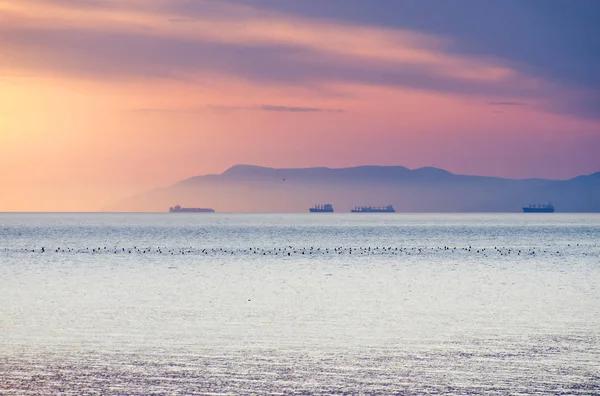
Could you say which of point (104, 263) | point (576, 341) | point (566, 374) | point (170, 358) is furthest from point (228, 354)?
point (104, 263)

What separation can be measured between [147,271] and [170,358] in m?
45.9

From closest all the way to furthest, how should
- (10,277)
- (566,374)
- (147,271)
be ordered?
(566,374) → (10,277) → (147,271)

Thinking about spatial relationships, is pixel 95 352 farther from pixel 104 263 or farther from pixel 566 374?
pixel 104 263

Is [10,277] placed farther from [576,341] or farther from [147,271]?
[576,341]

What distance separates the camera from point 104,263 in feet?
279

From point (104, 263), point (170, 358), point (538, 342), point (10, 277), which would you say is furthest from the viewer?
point (104, 263)

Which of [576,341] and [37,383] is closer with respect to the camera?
[37,383]

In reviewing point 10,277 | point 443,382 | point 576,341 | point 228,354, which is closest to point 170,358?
point 228,354

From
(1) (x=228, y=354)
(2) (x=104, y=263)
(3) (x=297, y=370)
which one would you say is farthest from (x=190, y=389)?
(2) (x=104, y=263)

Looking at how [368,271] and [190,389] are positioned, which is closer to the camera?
[190,389]

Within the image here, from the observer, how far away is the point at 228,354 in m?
28.6

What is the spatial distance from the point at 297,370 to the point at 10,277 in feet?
147

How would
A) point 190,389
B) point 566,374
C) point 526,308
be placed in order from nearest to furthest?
point 190,389 → point 566,374 → point 526,308

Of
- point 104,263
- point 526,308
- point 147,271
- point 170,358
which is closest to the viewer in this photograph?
point 170,358
